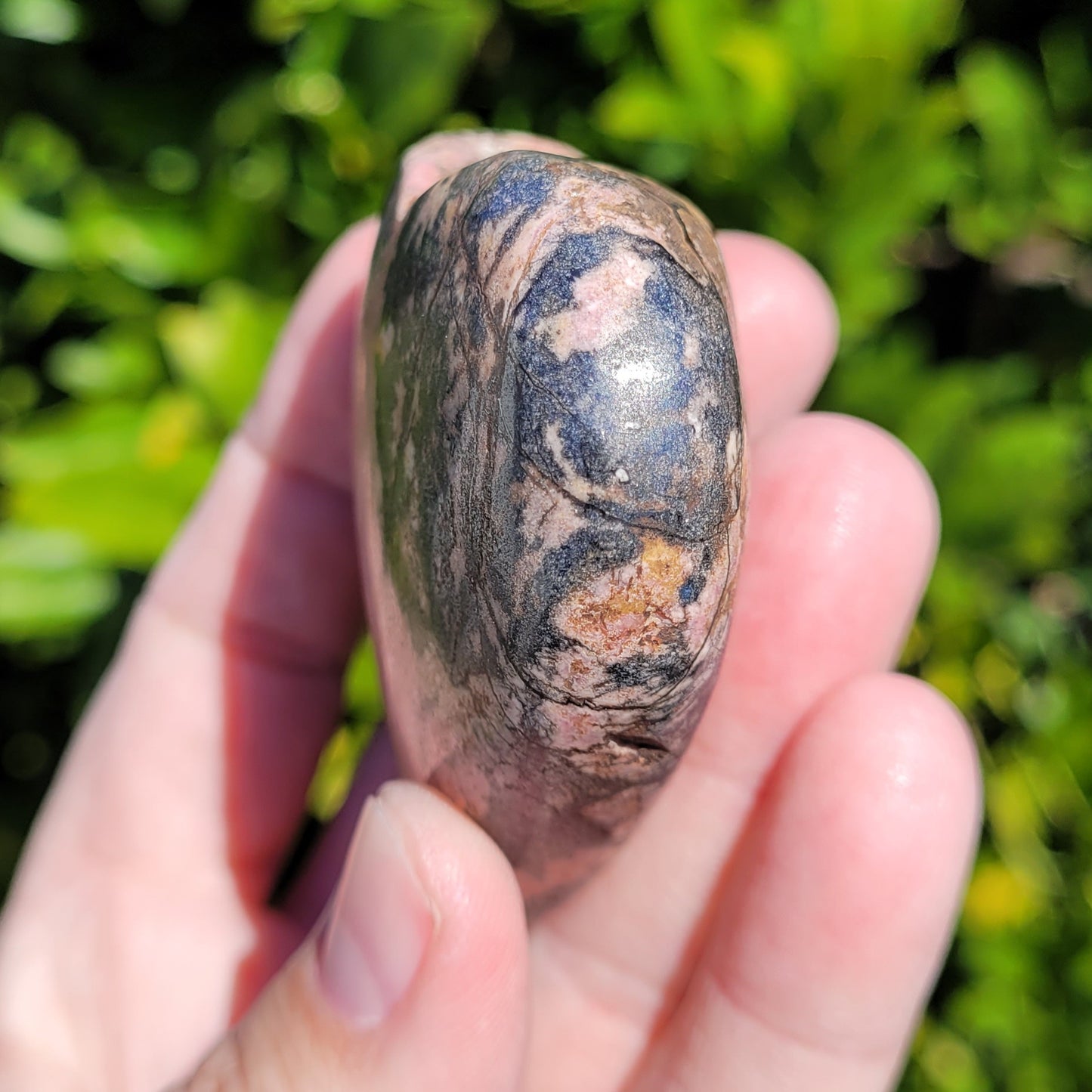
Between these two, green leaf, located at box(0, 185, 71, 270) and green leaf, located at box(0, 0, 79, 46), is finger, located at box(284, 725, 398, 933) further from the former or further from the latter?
green leaf, located at box(0, 0, 79, 46)

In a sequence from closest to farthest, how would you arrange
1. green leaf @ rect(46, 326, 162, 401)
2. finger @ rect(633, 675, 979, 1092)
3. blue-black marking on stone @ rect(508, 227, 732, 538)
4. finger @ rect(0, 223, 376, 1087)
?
blue-black marking on stone @ rect(508, 227, 732, 538), finger @ rect(633, 675, 979, 1092), finger @ rect(0, 223, 376, 1087), green leaf @ rect(46, 326, 162, 401)

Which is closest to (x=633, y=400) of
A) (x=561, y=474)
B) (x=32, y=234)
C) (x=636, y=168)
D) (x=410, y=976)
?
(x=561, y=474)

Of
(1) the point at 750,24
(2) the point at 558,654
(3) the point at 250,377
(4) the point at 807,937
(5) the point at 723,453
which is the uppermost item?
(1) the point at 750,24

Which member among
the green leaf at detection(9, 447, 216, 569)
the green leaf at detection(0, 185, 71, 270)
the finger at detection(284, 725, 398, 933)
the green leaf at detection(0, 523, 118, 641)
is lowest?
the finger at detection(284, 725, 398, 933)

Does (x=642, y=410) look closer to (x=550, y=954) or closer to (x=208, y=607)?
(x=550, y=954)

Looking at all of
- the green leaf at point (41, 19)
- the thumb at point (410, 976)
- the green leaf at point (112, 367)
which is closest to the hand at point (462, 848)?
the thumb at point (410, 976)

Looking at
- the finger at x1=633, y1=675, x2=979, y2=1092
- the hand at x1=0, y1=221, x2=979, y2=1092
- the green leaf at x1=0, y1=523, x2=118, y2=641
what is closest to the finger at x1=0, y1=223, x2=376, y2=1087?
the hand at x1=0, y1=221, x2=979, y2=1092

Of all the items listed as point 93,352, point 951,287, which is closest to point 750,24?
point 951,287

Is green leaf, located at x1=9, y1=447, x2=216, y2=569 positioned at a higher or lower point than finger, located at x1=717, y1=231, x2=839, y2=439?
lower
